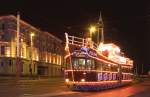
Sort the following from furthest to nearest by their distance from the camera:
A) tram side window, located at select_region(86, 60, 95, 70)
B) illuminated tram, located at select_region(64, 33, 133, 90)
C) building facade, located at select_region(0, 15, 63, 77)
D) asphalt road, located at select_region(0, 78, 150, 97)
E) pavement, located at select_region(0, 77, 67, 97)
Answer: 1. building facade, located at select_region(0, 15, 63, 77)
2. tram side window, located at select_region(86, 60, 95, 70)
3. illuminated tram, located at select_region(64, 33, 133, 90)
4. pavement, located at select_region(0, 77, 67, 97)
5. asphalt road, located at select_region(0, 78, 150, 97)

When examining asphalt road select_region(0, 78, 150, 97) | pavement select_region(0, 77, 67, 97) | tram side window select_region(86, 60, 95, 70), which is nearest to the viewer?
asphalt road select_region(0, 78, 150, 97)

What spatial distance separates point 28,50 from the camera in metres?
103

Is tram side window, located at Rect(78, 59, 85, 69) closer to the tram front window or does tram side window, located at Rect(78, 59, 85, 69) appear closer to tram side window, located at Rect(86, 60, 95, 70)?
the tram front window

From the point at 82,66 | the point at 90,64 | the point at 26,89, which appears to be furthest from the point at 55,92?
the point at 90,64

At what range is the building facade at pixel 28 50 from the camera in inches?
3720

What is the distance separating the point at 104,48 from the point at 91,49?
7.13 m

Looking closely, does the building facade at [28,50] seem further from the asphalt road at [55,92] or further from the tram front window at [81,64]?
the tram front window at [81,64]

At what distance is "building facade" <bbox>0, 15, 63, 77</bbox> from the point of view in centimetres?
9450

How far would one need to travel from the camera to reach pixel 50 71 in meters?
121

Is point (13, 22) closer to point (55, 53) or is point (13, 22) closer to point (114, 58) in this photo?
point (55, 53)

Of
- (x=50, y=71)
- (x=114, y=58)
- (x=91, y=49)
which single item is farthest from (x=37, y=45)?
(x=91, y=49)

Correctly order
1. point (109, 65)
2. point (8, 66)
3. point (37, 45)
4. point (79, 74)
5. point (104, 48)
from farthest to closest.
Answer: point (37, 45), point (8, 66), point (104, 48), point (109, 65), point (79, 74)

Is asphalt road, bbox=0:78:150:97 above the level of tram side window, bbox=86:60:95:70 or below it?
below

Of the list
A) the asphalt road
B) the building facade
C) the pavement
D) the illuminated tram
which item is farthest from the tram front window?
the building facade
